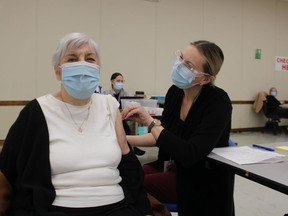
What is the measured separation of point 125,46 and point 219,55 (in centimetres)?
425

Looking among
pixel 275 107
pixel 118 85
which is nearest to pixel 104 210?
pixel 118 85

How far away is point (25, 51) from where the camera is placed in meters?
4.80

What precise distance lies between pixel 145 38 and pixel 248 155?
15.6ft

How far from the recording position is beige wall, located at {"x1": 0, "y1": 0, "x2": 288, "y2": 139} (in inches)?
188

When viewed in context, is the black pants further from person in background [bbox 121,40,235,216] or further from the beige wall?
the beige wall

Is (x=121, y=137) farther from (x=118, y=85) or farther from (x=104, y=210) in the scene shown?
(x=118, y=85)

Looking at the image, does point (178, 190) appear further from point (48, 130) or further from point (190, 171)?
point (48, 130)

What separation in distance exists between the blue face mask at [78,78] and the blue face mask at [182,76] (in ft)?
1.73

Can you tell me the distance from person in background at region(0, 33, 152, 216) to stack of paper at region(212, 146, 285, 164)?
43 cm

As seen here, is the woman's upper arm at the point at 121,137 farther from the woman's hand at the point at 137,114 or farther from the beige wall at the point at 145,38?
the beige wall at the point at 145,38

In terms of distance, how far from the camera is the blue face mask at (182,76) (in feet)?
5.05

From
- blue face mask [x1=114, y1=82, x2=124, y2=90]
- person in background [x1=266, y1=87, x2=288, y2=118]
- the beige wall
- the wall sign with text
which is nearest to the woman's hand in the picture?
blue face mask [x1=114, y1=82, x2=124, y2=90]

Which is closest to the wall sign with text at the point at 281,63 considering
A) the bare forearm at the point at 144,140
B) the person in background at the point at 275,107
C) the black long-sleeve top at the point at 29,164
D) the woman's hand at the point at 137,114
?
the person in background at the point at 275,107

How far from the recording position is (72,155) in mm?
1146
